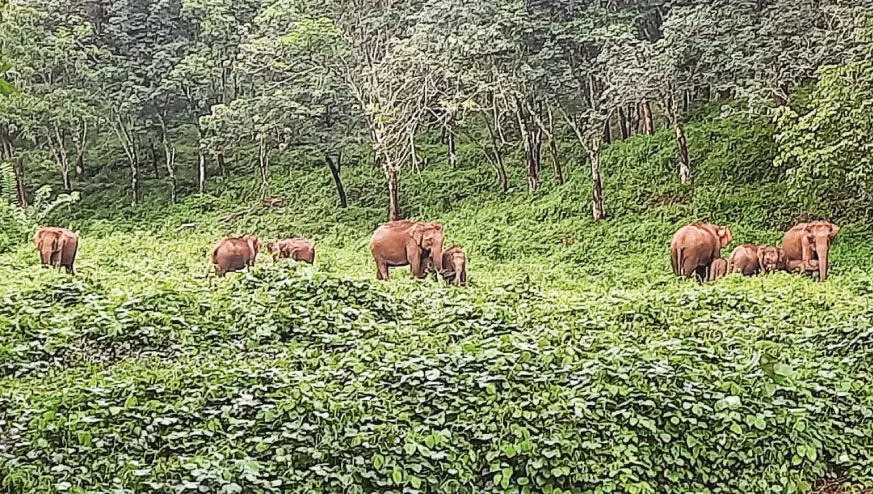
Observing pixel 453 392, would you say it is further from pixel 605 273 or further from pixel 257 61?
pixel 257 61

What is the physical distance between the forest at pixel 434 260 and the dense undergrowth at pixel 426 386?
26 mm

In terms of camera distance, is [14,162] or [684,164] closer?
[684,164]

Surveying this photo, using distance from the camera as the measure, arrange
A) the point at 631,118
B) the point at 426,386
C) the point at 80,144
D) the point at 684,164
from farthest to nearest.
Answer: the point at 80,144 < the point at 631,118 < the point at 684,164 < the point at 426,386

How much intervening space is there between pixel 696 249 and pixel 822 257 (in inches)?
71.8

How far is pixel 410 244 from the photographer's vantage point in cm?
1351

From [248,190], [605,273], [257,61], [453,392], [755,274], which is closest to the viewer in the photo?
[453,392]

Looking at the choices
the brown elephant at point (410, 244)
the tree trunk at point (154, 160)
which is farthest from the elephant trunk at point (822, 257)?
the tree trunk at point (154, 160)

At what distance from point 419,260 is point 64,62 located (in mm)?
17797

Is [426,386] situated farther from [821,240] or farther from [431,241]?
[821,240]

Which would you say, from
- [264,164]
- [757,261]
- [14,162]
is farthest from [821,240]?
[14,162]

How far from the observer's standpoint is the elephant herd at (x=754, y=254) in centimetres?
1315

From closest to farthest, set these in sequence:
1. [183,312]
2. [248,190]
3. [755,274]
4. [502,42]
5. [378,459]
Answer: [378,459], [183,312], [755,274], [502,42], [248,190]

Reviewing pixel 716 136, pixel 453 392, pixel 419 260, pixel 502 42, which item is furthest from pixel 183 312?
pixel 716 136

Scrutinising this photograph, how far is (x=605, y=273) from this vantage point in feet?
51.6
